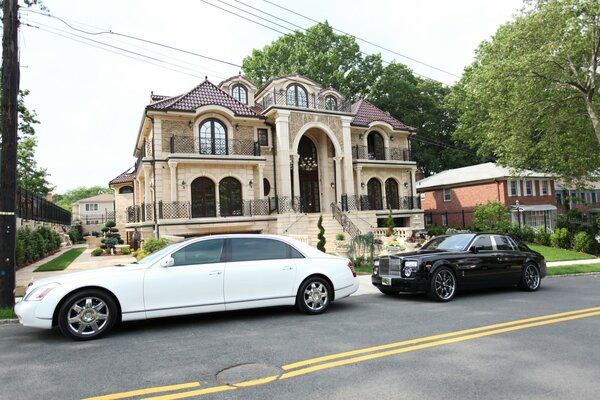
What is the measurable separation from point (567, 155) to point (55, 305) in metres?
26.7

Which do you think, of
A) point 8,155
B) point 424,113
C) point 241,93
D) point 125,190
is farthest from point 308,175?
point 424,113

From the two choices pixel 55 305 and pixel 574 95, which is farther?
pixel 574 95

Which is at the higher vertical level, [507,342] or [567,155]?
[567,155]

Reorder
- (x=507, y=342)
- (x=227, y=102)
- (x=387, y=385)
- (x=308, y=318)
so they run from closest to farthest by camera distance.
Result: (x=387, y=385)
(x=507, y=342)
(x=308, y=318)
(x=227, y=102)

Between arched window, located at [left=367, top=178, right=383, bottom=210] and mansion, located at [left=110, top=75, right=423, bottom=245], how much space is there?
7 cm

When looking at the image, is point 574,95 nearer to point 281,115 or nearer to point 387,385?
point 281,115

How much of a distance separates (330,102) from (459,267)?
19475 mm

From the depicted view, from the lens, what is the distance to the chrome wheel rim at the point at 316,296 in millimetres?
7414

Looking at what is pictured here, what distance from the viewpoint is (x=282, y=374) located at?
14.3 ft

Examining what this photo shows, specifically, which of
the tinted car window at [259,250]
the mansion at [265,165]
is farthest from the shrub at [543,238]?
the tinted car window at [259,250]

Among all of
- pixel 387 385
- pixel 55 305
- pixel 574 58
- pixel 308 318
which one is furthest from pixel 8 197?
pixel 574 58

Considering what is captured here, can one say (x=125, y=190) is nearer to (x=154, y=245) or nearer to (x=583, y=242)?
(x=154, y=245)

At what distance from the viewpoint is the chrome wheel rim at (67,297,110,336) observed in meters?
5.88

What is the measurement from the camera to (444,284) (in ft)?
28.7
